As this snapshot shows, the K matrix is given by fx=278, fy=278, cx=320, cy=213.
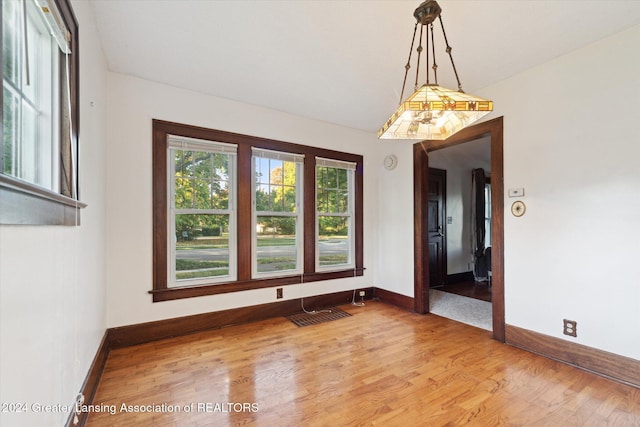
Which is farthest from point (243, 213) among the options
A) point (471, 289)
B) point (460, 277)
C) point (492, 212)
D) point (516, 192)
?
point (460, 277)

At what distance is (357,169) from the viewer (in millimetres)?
4262

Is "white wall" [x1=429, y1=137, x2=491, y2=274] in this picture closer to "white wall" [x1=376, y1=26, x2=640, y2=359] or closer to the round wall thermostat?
the round wall thermostat

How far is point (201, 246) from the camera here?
3.13 meters

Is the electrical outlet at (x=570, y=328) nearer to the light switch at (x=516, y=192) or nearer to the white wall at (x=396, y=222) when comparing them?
the light switch at (x=516, y=192)

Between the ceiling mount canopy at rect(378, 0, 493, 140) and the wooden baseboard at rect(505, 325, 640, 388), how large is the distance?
210cm

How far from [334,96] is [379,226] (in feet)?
6.83

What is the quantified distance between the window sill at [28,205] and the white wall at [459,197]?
5.01 m

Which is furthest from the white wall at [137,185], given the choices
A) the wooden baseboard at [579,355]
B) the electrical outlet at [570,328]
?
the electrical outlet at [570,328]

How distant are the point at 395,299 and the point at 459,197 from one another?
269 cm

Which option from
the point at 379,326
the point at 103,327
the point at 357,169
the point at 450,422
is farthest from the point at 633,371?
the point at 103,327

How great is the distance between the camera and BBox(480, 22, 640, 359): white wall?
2076 millimetres

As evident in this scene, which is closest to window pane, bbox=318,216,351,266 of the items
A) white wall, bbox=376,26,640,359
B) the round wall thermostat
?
the round wall thermostat

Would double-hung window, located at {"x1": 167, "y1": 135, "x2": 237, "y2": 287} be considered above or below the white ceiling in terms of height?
below

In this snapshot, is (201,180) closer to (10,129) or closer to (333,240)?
(333,240)
